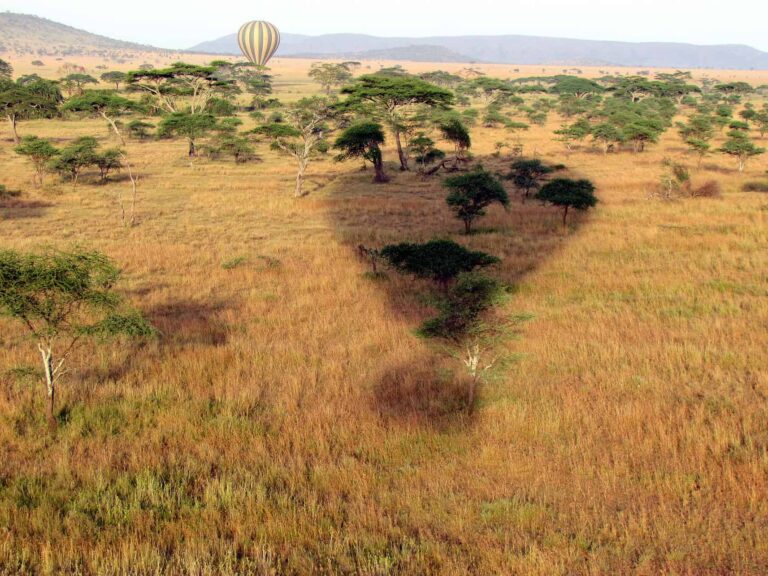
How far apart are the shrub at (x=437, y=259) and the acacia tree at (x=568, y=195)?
836 cm

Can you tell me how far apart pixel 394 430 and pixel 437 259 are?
7004mm

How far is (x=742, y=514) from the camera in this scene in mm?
4938

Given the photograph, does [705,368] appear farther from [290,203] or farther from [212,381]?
[290,203]

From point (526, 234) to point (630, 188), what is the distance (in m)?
11.6

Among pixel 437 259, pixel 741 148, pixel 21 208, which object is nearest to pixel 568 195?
pixel 437 259

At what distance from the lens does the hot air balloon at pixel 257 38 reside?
351ft

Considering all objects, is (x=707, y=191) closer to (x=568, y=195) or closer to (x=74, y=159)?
(x=568, y=195)

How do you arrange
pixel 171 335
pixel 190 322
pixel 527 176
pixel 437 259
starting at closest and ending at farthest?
pixel 171 335 → pixel 190 322 → pixel 437 259 → pixel 527 176

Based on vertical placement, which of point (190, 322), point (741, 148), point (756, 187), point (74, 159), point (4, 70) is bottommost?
point (190, 322)

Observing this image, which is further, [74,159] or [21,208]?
[74,159]

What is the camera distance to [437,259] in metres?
13.2

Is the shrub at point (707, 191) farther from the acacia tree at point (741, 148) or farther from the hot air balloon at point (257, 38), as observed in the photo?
the hot air balloon at point (257, 38)

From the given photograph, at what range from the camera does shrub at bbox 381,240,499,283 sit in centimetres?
1309

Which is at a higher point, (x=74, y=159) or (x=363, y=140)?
(x=363, y=140)
